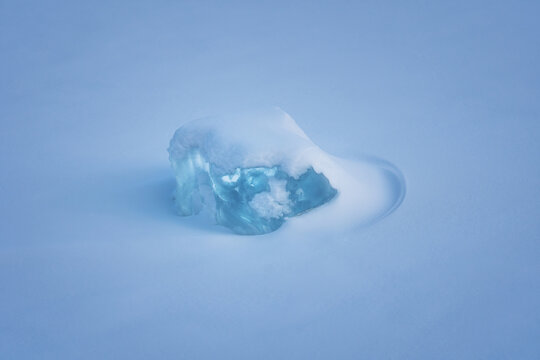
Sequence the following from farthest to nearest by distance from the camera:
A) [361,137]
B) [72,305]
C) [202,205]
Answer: [361,137]
[202,205]
[72,305]

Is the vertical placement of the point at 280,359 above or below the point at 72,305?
below

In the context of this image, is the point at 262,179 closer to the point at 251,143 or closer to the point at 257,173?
the point at 257,173

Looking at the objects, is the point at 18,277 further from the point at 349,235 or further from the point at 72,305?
the point at 349,235

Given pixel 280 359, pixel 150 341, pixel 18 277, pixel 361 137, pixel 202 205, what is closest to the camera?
pixel 280 359

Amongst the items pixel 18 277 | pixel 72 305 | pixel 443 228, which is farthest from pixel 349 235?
pixel 18 277

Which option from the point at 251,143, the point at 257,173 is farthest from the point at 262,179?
the point at 251,143

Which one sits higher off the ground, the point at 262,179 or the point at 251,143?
the point at 251,143
